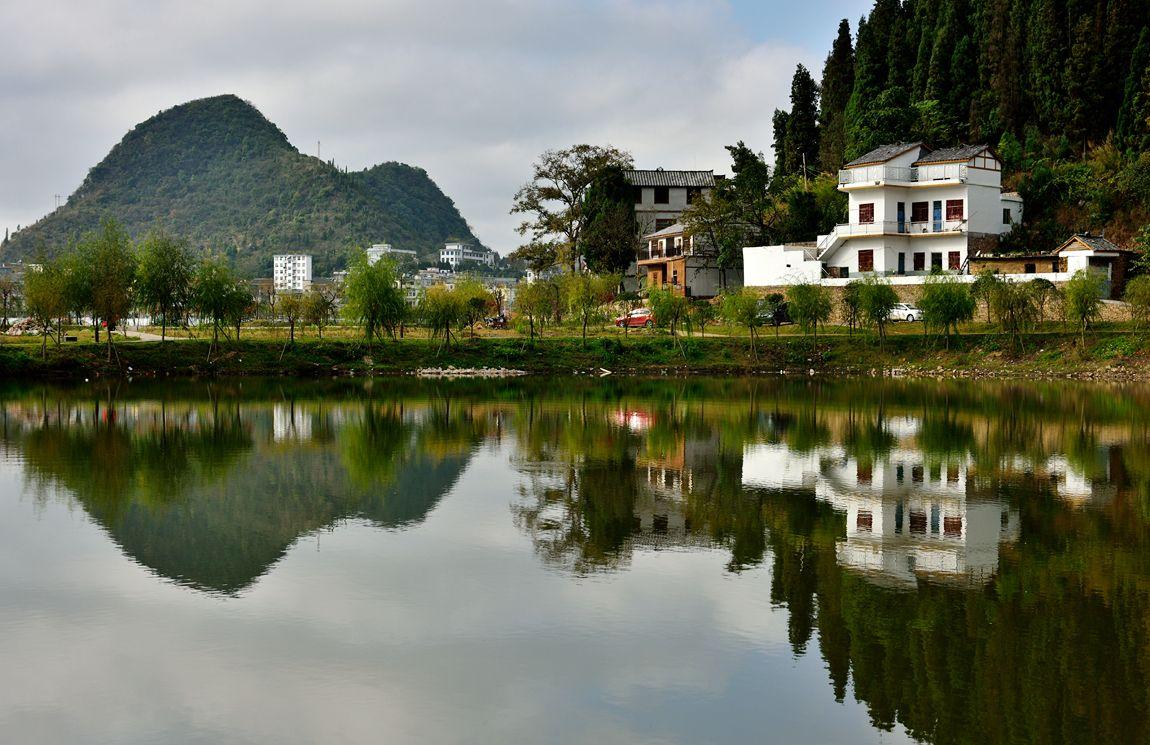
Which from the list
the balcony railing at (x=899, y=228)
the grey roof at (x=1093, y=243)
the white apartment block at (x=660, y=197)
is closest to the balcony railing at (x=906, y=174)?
the balcony railing at (x=899, y=228)

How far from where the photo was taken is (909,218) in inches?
2623

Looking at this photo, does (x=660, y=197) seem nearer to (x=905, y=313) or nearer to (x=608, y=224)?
(x=608, y=224)

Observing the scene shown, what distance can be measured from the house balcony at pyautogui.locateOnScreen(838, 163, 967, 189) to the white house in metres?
0.06

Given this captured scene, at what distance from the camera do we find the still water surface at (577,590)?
10.2m

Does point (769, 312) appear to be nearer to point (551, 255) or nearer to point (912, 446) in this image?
point (551, 255)

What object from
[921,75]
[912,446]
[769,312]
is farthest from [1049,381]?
[921,75]

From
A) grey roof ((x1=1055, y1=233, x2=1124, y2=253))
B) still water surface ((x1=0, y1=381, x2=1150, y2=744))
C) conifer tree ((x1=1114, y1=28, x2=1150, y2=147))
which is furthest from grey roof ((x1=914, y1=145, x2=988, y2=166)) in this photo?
still water surface ((x1=0, y1=381, x2=1150, y2=744))

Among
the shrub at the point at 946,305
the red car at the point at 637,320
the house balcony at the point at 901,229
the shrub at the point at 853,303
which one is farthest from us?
the red car at the point at 637,320

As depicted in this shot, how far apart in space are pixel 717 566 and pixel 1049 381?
3849cm

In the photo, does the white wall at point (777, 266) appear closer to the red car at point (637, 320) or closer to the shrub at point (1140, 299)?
the red car at point (637, 320)

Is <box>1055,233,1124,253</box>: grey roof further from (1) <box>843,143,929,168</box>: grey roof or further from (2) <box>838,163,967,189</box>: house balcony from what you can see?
(1) <box>843,143,929,168</box>: grey roof

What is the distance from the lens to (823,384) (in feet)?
163

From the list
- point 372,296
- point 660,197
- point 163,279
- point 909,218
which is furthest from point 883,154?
point 163,279

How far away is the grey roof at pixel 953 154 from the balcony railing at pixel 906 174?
1.03ft
